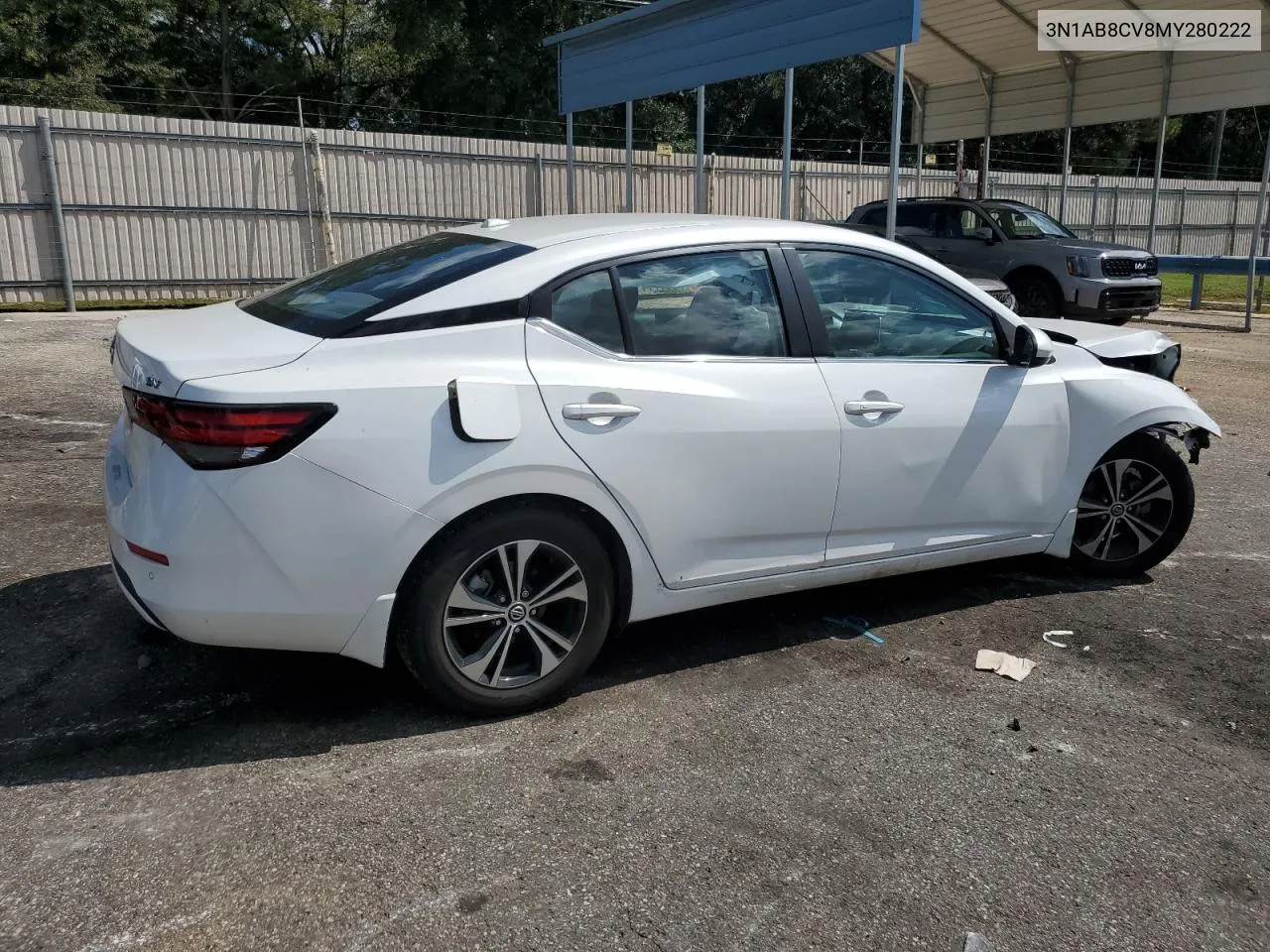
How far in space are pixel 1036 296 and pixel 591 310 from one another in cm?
1200

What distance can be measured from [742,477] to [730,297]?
68 cm

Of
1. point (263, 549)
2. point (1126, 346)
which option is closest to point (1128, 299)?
point (1126, 346)

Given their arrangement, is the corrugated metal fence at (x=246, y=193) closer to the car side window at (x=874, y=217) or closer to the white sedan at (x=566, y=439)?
the car side window at (x=874, y=217)

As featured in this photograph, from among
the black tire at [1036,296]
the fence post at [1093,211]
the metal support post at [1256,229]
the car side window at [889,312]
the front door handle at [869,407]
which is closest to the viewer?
the front door handle at [869,407]

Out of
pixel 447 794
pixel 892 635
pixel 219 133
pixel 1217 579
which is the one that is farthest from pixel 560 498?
pixel 219 133

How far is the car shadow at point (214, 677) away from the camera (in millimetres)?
3293

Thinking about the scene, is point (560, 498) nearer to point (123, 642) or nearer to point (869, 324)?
point (869, 324)

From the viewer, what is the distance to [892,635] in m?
4.31

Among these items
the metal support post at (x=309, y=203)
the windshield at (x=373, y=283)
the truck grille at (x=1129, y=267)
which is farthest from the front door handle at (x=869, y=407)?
the metal support post at (x=309, y=203)

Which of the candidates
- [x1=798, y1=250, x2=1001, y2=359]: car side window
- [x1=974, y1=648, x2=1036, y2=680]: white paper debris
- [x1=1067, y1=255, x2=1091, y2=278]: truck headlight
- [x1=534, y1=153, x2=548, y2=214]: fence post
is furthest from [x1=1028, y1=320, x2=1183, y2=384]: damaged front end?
[x1=534, y1=153, x2=548, y2=214]: fence post

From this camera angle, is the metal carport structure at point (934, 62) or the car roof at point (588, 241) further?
the metal carport structure at point (934, 62)

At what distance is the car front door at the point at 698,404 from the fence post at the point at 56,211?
44.5 feet

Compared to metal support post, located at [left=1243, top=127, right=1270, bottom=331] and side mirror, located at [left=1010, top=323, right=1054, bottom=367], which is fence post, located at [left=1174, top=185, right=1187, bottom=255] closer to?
metal support post, located at [left=1243, top=127, right=1270, bottom=331]

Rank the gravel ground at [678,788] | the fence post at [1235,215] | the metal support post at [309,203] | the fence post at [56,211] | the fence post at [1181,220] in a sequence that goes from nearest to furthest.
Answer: the gravel ground at [678,788] → the fence post at [56,211] → the metal support post at [309,203] → the fence post at [1181,220] → the fence post at [1235,215]
